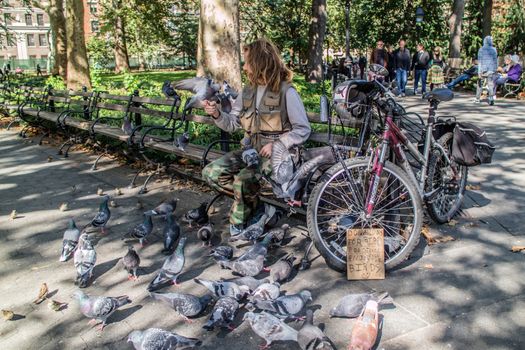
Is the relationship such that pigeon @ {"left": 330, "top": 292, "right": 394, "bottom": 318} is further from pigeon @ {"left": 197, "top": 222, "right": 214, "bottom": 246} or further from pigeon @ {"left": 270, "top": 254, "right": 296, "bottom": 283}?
pigeon @ {"left": 197, "top": 222, "right": 214, "bottom": 246}

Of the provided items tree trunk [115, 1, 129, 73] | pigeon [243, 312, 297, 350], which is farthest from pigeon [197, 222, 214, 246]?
tree trunk [115, 1, 129, 73]

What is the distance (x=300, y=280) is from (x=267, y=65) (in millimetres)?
1849

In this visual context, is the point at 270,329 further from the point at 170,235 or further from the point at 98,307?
the point at 170,235

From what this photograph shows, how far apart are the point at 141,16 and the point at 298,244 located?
25805 mm

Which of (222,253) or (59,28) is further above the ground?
(59,28)

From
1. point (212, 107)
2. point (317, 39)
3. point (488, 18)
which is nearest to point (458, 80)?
point (317, 39)

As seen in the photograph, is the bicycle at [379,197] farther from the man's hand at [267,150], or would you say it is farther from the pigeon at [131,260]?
the pigeon at [131,260]

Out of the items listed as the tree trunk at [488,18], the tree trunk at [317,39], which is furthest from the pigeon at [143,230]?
the tree trunk at [488,18]

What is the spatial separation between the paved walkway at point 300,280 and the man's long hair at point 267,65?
4.88 feet

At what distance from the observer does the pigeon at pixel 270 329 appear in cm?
286

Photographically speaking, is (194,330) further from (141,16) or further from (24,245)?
(141,16)

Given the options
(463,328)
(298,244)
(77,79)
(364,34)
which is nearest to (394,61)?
(77,79)

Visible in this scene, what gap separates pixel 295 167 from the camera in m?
4.22

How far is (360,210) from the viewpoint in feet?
12.7
